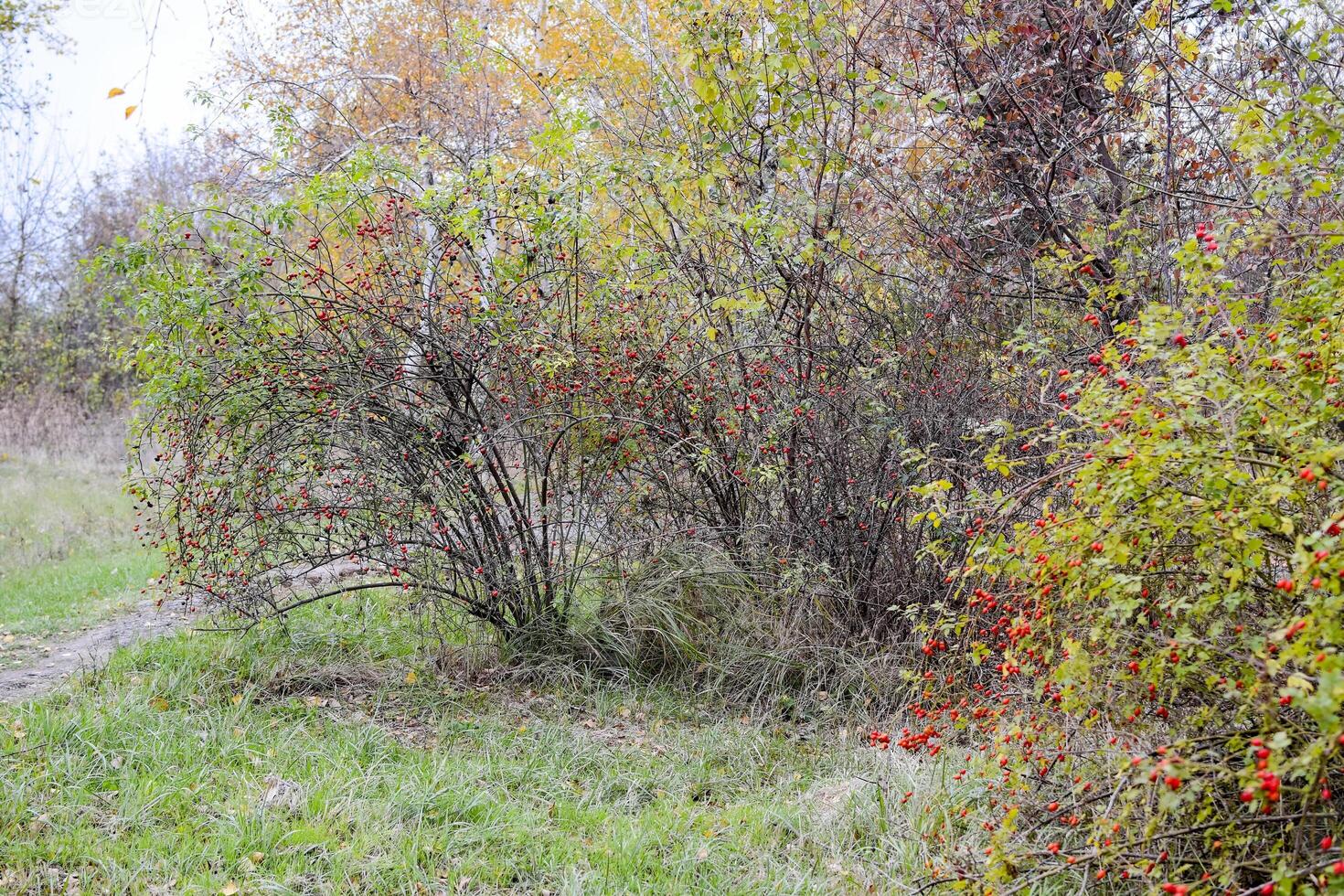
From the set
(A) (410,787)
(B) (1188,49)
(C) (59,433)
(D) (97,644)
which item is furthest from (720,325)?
(C) (59,433)

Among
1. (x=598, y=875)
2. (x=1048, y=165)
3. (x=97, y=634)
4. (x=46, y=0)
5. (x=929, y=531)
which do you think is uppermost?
(x=46, y=0)

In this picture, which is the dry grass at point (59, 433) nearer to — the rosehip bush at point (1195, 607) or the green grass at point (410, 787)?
the green grass at point (410, 787)

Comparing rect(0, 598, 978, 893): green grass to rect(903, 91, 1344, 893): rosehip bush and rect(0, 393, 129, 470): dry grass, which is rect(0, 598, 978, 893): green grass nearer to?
rect(903, 91, 1344, 893): rosehip bush

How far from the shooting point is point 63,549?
8867 mm

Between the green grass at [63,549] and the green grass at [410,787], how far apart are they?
6.93 ft

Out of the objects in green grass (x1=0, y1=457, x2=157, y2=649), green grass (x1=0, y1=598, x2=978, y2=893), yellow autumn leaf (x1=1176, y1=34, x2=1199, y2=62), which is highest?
yellow autumn leaf (x1=1176, y1=34, x2=1199, y2=62)

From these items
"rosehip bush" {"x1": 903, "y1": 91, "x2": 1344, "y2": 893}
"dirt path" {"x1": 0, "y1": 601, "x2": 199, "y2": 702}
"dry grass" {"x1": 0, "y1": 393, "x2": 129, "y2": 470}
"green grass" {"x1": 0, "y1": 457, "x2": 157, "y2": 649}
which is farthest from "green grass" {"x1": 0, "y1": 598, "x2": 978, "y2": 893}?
"dry grass" {"x1": 0, "y1": 393, "x2": 129, "y2": 470}

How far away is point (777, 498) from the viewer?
5.86 m

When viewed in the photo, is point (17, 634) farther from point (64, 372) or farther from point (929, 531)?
point (64, 372)

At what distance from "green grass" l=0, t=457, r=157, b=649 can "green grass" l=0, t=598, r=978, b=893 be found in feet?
6.93

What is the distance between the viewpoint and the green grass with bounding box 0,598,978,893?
3.37 meters

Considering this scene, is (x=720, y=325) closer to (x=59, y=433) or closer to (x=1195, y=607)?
(x=1195, y=607)

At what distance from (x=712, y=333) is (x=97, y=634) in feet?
14.4

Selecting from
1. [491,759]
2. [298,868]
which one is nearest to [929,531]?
[491,759]
